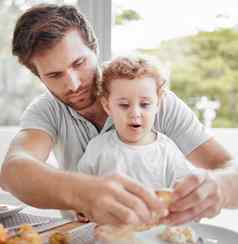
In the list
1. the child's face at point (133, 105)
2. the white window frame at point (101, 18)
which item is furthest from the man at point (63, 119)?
the white window frame at point (101, 18)

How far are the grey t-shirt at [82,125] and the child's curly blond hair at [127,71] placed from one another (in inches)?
4.3

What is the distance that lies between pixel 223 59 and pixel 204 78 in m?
0.12

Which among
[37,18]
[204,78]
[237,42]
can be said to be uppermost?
[37,18]

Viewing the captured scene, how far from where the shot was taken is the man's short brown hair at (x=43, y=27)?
4.78ft

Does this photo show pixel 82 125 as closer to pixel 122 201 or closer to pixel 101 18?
pixel 122 201

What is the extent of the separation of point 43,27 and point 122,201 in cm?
72

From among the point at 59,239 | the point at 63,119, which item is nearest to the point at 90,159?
the point at 63,119

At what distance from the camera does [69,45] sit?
1.48m

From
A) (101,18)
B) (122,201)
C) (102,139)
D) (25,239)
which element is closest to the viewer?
(122,201)

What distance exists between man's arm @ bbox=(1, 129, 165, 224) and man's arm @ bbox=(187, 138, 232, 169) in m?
0.52

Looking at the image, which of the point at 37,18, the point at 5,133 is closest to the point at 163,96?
the point at 37,18

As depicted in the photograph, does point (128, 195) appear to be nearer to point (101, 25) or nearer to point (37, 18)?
point (37, 18)

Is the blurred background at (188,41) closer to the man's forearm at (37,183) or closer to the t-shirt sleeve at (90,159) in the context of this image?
the t-shirt sleeve at (90,159)

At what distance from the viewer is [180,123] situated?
1595 mm
